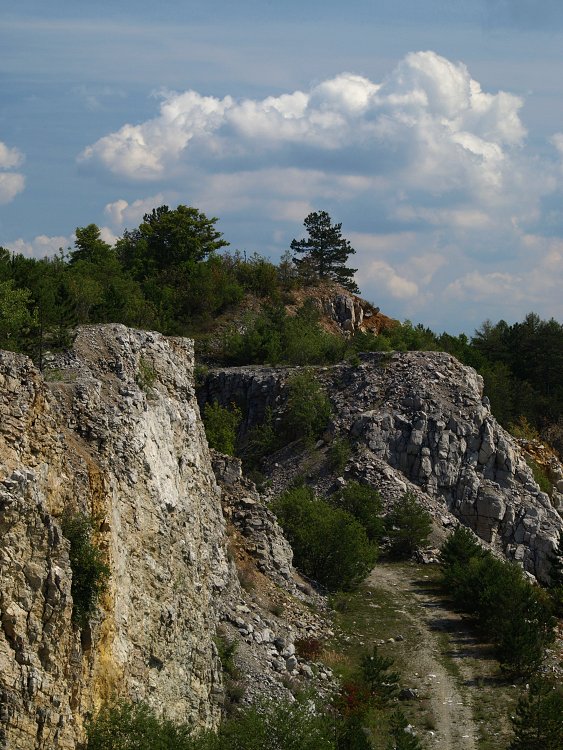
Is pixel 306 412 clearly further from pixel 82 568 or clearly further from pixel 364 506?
pixel 82 568

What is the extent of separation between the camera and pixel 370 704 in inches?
1375

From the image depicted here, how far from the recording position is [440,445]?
6156 cm

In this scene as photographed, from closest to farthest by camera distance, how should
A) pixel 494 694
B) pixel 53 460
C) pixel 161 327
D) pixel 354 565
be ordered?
pixel 53 460, pixel 494 694, pixel 354 565, pixel 161 327

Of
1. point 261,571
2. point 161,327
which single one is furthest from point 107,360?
point 161,327

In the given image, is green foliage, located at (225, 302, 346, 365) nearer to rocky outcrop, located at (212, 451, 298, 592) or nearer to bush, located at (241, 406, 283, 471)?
bush, located at (241, 406, 283, 471)

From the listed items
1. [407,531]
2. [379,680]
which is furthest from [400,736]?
[407,531]

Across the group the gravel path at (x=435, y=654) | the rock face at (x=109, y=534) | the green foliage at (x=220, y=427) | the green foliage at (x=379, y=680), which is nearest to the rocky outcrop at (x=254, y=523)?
the rock face at (x=109, y=534)

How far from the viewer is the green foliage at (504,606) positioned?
130ft

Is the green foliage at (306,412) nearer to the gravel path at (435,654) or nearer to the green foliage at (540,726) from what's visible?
the gravel path at (435,654)

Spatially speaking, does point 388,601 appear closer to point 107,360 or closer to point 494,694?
point 494,694

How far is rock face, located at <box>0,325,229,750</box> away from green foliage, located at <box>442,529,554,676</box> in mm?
11210

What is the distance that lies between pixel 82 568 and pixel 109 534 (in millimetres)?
1839

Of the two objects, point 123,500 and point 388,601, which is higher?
point 123,500

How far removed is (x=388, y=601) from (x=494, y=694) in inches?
377
